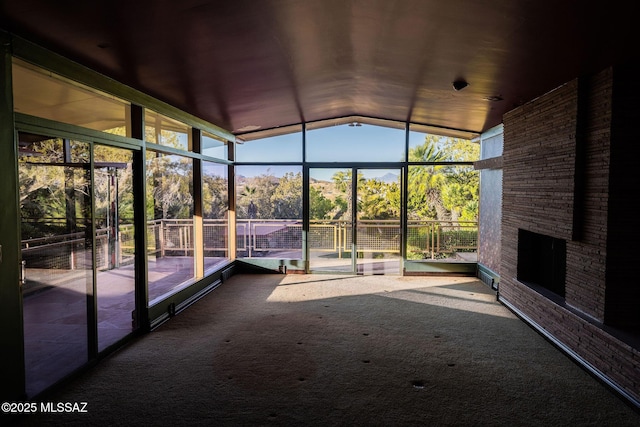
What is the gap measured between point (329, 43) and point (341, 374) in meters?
2.94

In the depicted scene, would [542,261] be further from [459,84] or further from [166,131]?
[166,131]

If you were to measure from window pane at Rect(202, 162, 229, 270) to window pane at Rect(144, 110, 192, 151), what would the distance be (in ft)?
2.28

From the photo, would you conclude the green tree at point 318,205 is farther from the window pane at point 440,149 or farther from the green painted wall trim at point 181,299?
the green painted wall trim at point 181,299

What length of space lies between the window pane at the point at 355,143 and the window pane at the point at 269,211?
70 centimetres

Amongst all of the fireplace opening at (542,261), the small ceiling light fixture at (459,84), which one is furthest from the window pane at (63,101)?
the fireplace opening at (542,261)

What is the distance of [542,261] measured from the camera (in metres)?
5.07

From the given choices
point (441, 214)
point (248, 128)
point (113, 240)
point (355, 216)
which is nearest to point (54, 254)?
point (113, 240)

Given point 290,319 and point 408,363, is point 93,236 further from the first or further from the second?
point 408,363

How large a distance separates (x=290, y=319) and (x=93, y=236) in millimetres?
2435

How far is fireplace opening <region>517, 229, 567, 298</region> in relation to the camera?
4.61 meters

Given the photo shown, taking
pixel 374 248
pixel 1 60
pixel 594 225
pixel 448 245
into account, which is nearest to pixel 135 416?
pixel 1 60

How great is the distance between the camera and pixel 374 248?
26.0ft

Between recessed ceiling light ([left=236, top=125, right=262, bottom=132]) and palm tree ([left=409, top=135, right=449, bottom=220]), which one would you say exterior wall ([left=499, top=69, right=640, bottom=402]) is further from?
recessed ceiling light ([left=236, top=125, right=262, bottom=132])

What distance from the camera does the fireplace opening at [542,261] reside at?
461 cm
